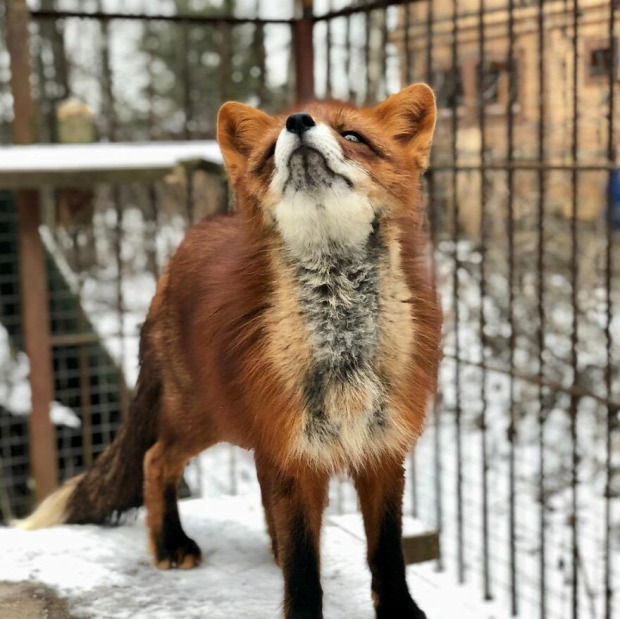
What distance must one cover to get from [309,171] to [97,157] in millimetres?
2290

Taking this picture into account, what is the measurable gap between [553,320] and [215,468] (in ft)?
9.51

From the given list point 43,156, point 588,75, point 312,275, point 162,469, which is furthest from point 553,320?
point 312,275

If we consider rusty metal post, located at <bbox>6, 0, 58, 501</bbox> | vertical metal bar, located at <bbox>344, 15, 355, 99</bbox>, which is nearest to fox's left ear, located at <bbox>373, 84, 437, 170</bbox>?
vertical metal bar, located at <bbox>344, 15, 355, 99</bbox>

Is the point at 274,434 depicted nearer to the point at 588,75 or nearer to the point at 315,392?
the point at 315,392

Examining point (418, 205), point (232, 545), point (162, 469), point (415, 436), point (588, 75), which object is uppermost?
point (588, 75)

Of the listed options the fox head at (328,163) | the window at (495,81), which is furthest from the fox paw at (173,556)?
the window at (495,81)

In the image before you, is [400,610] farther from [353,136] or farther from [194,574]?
[353,136]

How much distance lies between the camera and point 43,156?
145 inches

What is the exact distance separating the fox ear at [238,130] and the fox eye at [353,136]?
24 cm

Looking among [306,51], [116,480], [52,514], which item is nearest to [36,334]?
[52,514]

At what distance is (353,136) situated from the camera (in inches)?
69.9

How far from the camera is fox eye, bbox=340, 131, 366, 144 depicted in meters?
1.76

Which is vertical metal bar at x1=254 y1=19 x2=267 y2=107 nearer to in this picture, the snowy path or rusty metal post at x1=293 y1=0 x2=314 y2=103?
rusty metal post at x1=293 y1=0 x2=314 y2=103

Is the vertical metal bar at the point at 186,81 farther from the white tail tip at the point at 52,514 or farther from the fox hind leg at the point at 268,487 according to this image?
the fox hind leg at the point at 268,487
